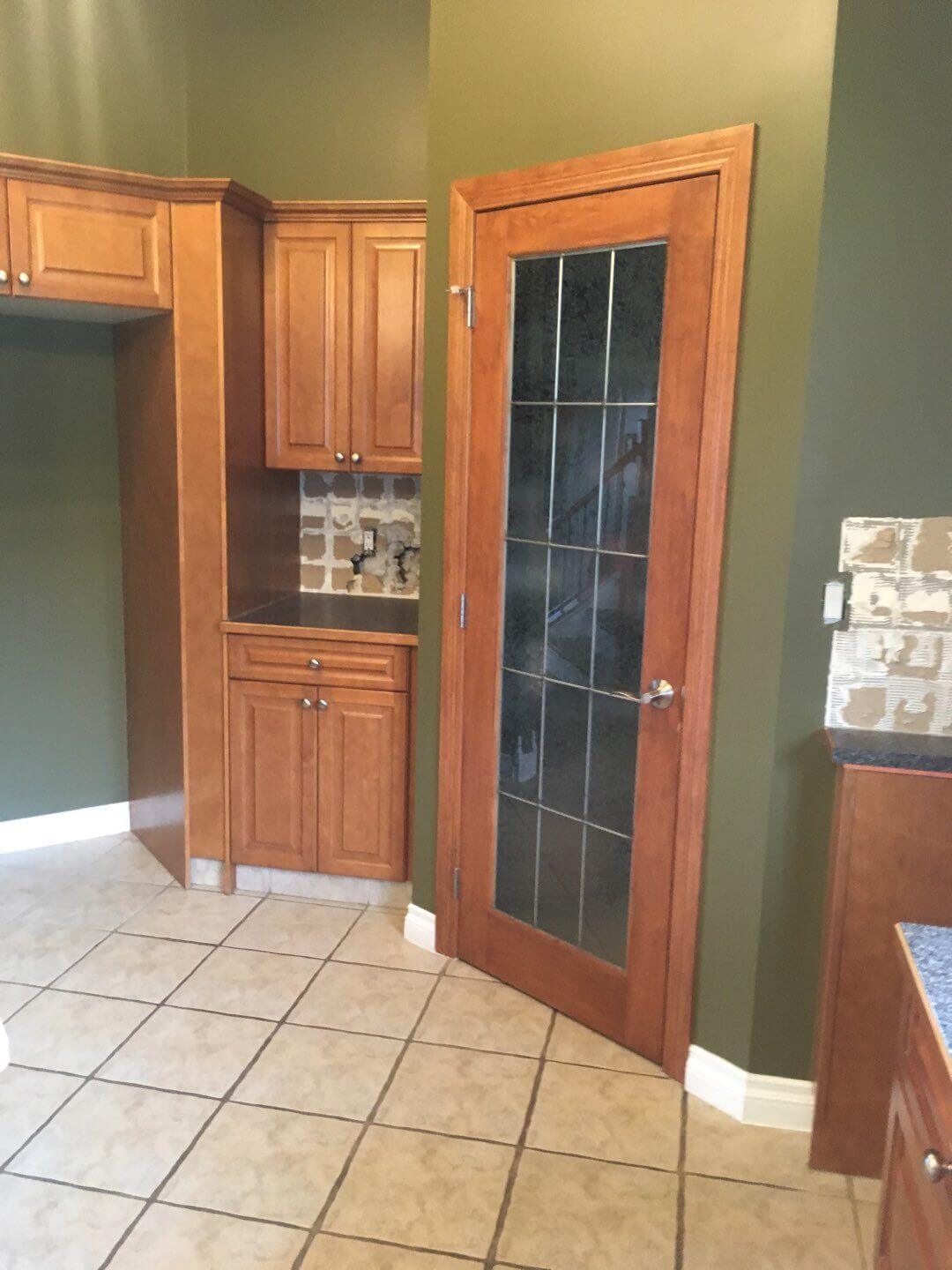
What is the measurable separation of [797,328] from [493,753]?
1.37 metres

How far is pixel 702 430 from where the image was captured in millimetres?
2346

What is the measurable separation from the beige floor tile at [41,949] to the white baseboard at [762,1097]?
186 centimetres

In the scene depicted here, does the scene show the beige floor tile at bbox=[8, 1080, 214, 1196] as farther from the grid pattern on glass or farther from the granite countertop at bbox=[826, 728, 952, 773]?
the granite countertop at bbox=[826, 728, 952, 773]

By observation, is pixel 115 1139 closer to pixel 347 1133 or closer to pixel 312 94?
pixel 347 1133

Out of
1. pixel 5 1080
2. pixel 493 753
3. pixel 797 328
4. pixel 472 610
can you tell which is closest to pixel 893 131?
pixel 797 328

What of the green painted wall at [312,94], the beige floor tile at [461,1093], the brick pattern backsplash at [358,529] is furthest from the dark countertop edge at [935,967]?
the green painted wall at [312,94]

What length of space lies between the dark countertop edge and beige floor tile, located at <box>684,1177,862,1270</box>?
3.11ft

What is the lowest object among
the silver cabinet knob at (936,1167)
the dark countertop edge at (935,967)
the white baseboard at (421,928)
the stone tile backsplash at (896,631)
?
the white baseboard at (421,928)

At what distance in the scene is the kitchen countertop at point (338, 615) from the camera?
3365 millimetres

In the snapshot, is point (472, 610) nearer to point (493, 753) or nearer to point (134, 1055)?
point (493, 753)

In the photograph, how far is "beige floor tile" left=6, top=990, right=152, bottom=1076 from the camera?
262 cm

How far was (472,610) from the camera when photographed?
9.53ft

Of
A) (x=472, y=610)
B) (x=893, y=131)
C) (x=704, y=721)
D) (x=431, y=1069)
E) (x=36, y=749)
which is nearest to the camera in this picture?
(x=893, y=131)

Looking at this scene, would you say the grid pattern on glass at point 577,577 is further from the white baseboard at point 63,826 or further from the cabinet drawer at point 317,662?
the white baseboard at point 63,826
